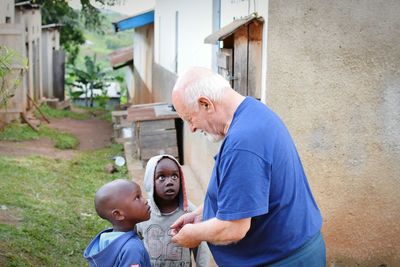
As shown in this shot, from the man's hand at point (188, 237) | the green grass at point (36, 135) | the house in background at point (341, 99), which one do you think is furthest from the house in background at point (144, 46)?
the man's hand at point (188, 237)

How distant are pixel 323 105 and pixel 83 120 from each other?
14858mm

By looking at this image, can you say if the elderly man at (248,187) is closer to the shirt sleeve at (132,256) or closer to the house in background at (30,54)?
the shirt sleeve at (132,256)

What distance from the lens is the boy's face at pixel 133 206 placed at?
3.17 m

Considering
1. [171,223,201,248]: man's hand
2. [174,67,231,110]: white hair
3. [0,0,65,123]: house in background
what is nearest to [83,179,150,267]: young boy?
[171,223,201,248]: man's hand

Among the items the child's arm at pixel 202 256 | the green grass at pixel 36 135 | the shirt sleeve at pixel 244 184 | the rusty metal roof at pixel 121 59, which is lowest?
the green grass at pixel 36 135

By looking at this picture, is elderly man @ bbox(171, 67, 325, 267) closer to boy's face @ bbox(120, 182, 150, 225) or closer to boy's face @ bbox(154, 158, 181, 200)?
boy's face @ bbox(120, 182, 150, 225)

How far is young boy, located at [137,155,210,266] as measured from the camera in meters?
3.62

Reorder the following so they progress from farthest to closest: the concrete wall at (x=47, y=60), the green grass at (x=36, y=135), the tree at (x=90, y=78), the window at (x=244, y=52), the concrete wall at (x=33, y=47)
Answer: the tree at (x=90, y=78) < the concrete wall at (x=47, y=60) < the concrete wall at (x=33, y=47) < the green grass at (x=36, y=135) < the window at (x=244, y=52)

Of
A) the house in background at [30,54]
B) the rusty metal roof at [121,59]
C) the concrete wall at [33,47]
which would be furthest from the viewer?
the rusty metal roof at [121,59]

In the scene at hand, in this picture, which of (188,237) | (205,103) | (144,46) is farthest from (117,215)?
(144,46)

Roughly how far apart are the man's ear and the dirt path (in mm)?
9506

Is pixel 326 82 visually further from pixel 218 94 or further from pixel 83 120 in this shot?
pixel 83 120

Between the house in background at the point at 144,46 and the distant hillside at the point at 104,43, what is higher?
the distant hillside at the point at 104,43

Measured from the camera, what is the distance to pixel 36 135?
47.0ft
